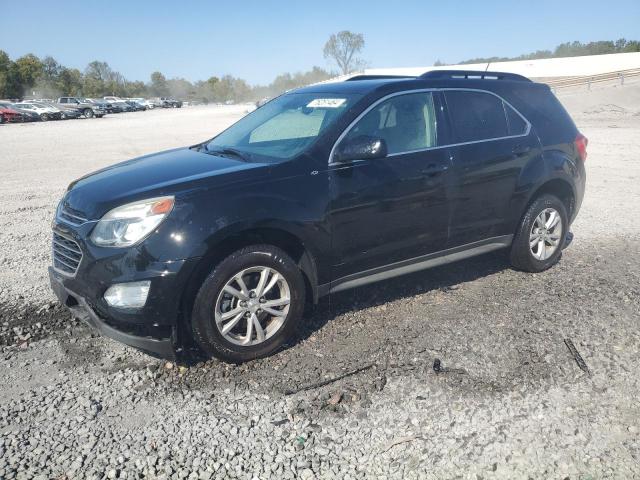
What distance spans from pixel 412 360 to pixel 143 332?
184 cm

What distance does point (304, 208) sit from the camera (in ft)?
12.6

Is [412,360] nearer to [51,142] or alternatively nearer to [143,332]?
[143,332]

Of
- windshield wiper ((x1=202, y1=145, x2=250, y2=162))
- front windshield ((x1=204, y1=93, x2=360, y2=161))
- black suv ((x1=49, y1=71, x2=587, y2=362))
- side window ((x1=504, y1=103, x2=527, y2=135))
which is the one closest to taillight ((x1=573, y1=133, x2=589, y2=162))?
black suv ((x1=49, y1=71, x2=587, y2=362))

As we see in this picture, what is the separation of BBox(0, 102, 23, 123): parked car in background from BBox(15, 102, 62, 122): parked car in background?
8.99 feet

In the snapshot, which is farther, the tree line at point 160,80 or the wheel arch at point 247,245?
the tree line at point 160,80

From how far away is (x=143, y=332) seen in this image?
11.5 ft

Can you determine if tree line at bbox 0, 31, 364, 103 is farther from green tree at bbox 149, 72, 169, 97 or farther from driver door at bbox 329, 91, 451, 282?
driver door at bbox 329, 91, 451, 282

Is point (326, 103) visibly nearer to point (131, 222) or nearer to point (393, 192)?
point (393, 192)

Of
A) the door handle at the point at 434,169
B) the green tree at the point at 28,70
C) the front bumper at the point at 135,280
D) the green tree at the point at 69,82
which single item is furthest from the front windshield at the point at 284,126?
the green tree at the point at 69,82

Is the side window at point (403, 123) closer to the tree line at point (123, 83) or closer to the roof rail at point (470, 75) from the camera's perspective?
the roof rail at point (470, 75)

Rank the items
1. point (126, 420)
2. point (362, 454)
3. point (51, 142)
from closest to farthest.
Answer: point (362, 454) → point (126, 420) → point (51, 142)

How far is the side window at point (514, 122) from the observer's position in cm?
509

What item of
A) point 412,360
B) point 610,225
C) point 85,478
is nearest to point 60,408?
point 85,478

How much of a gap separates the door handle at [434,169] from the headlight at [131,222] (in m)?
2.05
